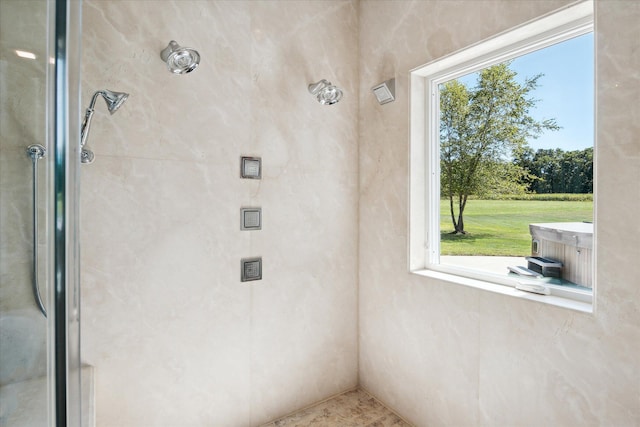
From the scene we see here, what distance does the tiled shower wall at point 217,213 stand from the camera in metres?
1.46

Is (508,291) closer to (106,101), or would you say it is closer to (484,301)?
(484,301)

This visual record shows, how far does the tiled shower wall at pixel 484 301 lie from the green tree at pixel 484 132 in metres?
0.23

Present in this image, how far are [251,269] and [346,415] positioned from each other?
3.44 ft

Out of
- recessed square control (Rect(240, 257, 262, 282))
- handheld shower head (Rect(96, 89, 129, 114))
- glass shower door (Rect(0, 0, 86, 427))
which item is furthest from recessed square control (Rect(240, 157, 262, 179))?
glass shower door (Rect(0, 0, 86, 427))

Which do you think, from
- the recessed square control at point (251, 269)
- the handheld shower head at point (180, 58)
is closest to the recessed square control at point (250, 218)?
the recessed square control at point (251, 269)

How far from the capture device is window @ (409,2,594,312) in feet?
4.52

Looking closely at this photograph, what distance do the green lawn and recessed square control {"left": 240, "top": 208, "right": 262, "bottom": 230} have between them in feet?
3.47

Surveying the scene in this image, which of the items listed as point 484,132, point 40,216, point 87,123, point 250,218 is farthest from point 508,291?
point 87,123

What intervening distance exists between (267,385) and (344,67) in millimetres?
2020

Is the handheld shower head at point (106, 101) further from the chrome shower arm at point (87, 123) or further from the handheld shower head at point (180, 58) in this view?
the handheld shower head at point (180, 58)

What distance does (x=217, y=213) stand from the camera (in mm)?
1703

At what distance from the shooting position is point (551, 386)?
1304 mm

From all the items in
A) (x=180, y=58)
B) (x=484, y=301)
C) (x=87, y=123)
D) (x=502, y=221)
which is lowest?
(x=484, y=301)

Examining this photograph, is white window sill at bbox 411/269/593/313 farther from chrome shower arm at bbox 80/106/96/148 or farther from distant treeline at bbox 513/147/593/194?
chrome shower arm at bbox 80/106/96/148
